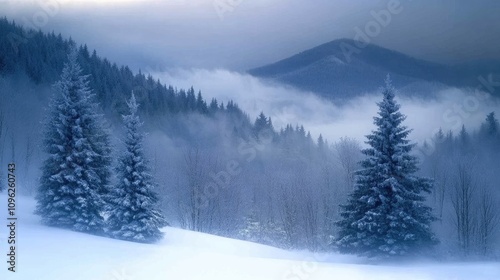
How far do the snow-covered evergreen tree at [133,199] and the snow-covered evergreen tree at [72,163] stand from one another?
81 cm

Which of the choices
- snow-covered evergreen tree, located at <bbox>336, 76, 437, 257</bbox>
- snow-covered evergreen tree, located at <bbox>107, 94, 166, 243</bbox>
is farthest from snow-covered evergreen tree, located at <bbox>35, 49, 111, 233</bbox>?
snow-covered evergreen tree, located at <bbox>336, 76, 437, 257</bbox>

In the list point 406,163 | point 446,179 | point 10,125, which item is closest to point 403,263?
point 406,163

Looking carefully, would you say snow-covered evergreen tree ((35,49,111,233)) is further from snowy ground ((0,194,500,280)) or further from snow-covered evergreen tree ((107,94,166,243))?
snowy ground ((0,194,500,280))

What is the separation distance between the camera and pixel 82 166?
1975 centimetres

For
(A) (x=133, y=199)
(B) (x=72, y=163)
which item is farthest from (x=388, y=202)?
(B) (x=72, y=163)

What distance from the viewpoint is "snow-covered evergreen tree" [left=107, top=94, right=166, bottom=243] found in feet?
63.9

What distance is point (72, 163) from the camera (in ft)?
63.8

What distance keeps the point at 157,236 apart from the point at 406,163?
12.3 m

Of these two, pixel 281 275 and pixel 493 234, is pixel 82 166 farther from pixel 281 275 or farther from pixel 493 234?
pixel 493 234

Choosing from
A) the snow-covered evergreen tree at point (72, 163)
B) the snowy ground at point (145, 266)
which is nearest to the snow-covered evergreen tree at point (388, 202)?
the snowy ground at point (145, 266)

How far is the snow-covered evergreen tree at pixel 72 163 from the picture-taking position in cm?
1898

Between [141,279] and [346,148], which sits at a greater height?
[346,148]

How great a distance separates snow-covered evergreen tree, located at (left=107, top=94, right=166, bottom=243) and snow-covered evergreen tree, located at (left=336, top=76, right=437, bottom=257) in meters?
9.03

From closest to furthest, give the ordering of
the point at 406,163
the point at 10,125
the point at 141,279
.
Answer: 1. the point at 141,279
2. the point at 406,163
3. the point at 10,125
